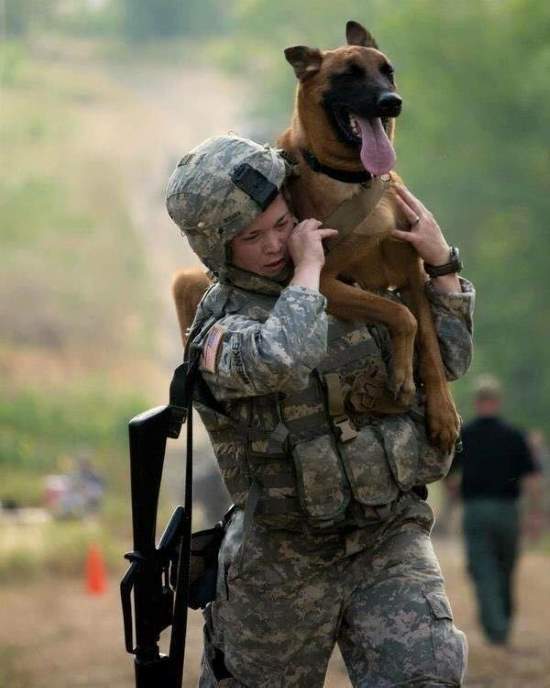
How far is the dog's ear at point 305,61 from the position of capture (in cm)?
391

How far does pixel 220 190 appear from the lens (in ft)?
11.7

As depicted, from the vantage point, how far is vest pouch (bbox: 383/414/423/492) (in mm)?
3678

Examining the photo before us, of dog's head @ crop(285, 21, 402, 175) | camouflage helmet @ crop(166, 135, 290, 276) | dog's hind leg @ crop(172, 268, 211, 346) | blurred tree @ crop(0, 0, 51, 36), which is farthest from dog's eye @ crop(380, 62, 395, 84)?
blurred tree @ crop(0, 0, 51, 36)

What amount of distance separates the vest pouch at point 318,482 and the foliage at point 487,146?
1877 cm

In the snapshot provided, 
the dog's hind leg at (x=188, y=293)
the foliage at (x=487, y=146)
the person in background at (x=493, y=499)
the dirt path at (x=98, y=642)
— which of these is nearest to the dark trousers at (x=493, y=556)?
the person in background at (x=493, y=499)

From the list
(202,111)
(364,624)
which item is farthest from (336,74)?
(202,111)

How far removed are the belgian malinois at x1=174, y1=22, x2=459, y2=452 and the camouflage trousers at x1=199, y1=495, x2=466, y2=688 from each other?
30 centimetres

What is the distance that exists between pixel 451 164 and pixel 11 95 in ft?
55.9

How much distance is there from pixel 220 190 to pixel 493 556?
7349mm

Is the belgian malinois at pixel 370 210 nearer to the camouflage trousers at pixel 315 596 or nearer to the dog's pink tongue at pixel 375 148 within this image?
the dog's pink tongue at pixel 375 148

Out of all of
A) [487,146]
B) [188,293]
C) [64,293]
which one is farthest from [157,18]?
[188,293]

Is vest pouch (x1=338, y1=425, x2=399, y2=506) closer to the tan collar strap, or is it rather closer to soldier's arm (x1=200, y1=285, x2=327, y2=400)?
soldier's arm (x1=200, y1=285, x2=327, y2=400)

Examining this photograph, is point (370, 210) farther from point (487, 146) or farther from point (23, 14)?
point (23, 14)

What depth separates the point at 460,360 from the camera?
12.6ft
